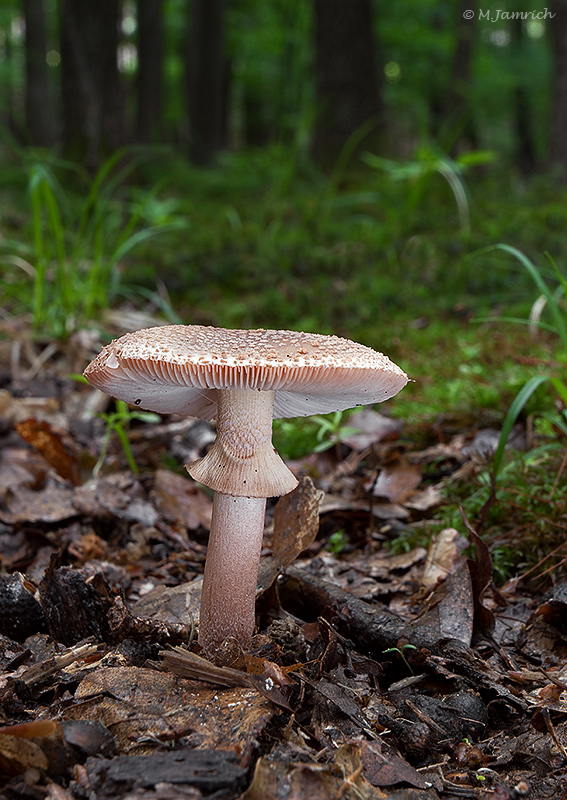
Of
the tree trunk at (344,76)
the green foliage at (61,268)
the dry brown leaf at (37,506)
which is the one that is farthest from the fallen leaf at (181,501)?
the tree trunk at (344,76)

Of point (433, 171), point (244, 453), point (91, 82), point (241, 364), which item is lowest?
point (244, 453)

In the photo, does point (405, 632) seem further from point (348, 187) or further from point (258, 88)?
point (258, 88)

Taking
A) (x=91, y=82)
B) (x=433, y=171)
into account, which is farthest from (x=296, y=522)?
(x=91, y=82)

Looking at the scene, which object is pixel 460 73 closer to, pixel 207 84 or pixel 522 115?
pixel 207 84

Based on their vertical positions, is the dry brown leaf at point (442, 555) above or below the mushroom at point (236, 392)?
below

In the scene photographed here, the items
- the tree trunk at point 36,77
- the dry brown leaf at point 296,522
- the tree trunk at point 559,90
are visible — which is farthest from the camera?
the tree trunk at point 36,77

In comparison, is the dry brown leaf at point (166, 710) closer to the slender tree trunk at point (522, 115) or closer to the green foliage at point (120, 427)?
the green foliage at point (120, 427)
